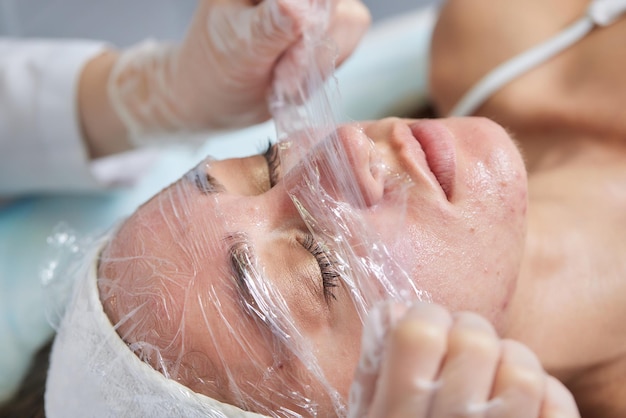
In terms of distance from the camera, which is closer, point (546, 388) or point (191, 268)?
point (546, 388)

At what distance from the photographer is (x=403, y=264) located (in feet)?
2.52

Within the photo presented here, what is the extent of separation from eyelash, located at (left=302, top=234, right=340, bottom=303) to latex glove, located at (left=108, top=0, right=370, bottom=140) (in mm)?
411

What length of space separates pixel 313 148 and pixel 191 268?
240mm

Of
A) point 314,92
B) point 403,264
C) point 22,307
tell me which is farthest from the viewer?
point 22,307

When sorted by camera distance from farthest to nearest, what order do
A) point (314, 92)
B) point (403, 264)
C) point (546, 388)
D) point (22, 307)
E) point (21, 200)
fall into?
point (21, 200) → point (22, 307) → point (314, 92) → point (403, 264) → point (546, 388)

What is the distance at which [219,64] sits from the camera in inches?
46.3

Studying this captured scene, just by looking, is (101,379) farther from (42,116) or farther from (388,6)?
(388,6)

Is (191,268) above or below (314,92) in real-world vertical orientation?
below

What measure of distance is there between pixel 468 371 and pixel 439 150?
1.16 feet

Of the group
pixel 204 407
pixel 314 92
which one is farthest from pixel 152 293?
pixel 314 92

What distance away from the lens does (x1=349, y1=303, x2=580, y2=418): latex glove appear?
0.57 meters

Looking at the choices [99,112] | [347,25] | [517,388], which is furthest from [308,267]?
[99,112]

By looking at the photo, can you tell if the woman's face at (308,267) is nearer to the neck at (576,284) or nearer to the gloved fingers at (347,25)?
the neck at (576,284)

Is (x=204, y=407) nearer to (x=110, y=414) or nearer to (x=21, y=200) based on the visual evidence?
(x=110, y=414)
